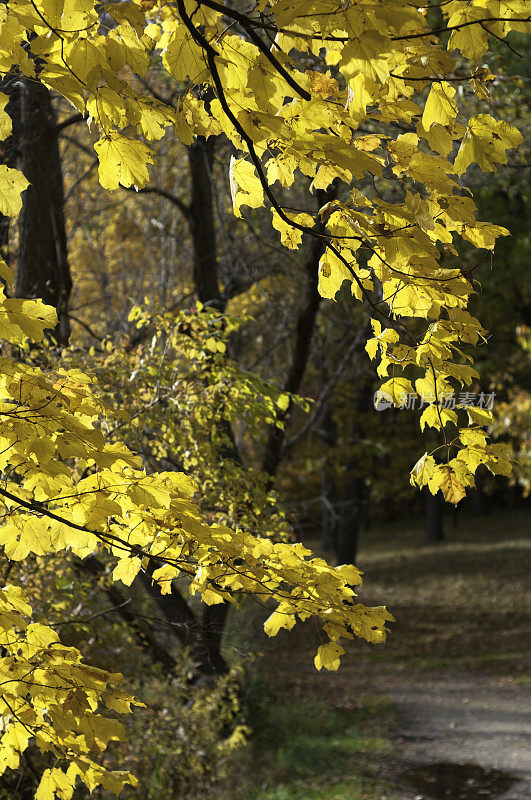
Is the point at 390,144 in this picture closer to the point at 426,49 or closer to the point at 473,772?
the point at 426,49

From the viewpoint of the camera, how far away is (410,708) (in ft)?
37.6

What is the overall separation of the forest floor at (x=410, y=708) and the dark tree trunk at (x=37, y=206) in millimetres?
3400

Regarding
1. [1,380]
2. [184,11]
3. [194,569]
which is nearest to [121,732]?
[194,569]

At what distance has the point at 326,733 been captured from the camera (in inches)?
402

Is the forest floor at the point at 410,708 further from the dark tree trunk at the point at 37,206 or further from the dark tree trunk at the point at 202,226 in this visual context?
the dark tree trunk at the point at 202,226

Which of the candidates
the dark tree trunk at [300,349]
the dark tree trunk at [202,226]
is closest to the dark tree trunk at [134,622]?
the dark tree trunk at [300,349]

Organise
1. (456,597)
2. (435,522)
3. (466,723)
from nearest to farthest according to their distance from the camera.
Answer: (466,723) < (456,597) < (435,522)

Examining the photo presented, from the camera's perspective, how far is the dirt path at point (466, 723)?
9328mm

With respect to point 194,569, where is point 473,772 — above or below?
below

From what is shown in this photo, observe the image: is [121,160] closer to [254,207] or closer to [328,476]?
[254,207]

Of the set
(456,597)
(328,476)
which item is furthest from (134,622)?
(328,476)

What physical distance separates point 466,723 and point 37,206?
27.1 feet

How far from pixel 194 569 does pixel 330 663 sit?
1.50ft

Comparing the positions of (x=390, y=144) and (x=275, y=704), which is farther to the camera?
(x=275, y=704)
